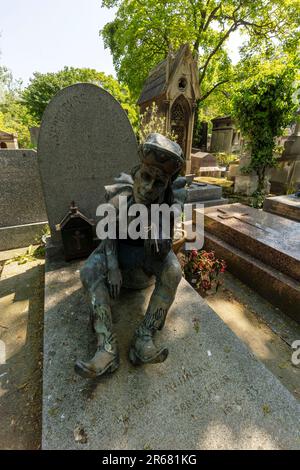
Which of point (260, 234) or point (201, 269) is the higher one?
point (260, 234)

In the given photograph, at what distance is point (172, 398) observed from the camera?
5.01 ft

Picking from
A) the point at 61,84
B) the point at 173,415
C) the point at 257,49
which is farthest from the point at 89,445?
the point at 61,84

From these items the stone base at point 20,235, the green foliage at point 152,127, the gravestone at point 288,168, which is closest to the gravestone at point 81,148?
the green foliage at point 152,127

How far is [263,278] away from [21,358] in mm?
3151

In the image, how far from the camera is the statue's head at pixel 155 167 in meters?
1.54

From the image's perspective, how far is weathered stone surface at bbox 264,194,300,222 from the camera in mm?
4938

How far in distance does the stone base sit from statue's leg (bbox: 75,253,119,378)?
122 inches

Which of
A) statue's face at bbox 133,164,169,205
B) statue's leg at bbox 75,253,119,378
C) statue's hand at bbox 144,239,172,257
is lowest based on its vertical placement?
statue's leg at bbox 75,253,119,378

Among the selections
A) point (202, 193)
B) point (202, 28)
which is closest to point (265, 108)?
point (202, 193)

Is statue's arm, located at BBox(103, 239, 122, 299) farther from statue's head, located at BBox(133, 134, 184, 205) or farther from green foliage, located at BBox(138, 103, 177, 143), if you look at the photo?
green foliage, located at BBox(138, 103, 177, 143)

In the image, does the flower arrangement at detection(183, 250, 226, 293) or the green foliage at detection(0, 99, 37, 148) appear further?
the green foliage at detection(0, 99, 37, 148)

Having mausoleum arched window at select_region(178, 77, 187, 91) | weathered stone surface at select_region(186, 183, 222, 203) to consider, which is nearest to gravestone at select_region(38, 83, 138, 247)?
weathered stone surface at select_region(186, 183, 222, 203)

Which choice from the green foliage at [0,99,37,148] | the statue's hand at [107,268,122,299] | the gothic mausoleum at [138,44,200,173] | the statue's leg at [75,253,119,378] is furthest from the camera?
the green foliage at [0,99,37,148]

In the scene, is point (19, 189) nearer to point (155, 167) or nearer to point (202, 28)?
point (155, 167)
